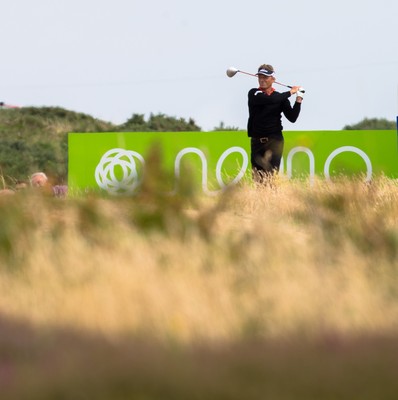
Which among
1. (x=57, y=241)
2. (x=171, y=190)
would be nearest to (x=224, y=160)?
(x=171, y=190)

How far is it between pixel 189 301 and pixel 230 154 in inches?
458

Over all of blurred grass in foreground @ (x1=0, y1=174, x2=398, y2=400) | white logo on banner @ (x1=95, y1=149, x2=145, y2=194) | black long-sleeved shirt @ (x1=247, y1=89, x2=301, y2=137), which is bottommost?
blurred grass in foreground @ (x1=0, y1=174, x2=398, y2=400)

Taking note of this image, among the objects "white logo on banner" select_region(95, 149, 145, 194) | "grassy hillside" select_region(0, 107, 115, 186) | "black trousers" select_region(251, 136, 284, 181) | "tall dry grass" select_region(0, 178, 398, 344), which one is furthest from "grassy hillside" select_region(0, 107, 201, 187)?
"tall dry grass" select_region(0, 178, 398, 344)

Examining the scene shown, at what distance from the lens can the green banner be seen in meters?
17.1

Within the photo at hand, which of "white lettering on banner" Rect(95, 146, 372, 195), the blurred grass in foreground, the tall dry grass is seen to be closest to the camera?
the blurred grass in foreground

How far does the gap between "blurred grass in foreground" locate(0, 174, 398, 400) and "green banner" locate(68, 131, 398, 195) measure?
294 inches

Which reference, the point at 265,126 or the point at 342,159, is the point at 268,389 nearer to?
the point at 265,126

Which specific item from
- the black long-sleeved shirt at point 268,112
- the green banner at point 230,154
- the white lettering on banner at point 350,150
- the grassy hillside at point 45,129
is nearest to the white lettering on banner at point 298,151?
the green banner at point 230,154

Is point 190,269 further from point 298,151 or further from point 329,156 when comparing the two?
point 329,156

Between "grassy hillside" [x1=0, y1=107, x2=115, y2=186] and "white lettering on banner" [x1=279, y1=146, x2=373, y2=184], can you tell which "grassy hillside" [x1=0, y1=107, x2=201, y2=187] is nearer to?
"grassy hillside" [x1=0, y1=107, x2=115, y2=186]

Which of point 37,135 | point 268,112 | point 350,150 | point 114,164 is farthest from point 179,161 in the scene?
point 37,135

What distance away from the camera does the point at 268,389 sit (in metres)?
4.49

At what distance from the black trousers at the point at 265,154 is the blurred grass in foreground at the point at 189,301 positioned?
10.3 ft

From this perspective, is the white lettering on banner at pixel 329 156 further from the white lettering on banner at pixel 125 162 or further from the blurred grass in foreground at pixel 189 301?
the blurred grass in foreground at pixel 189 301
